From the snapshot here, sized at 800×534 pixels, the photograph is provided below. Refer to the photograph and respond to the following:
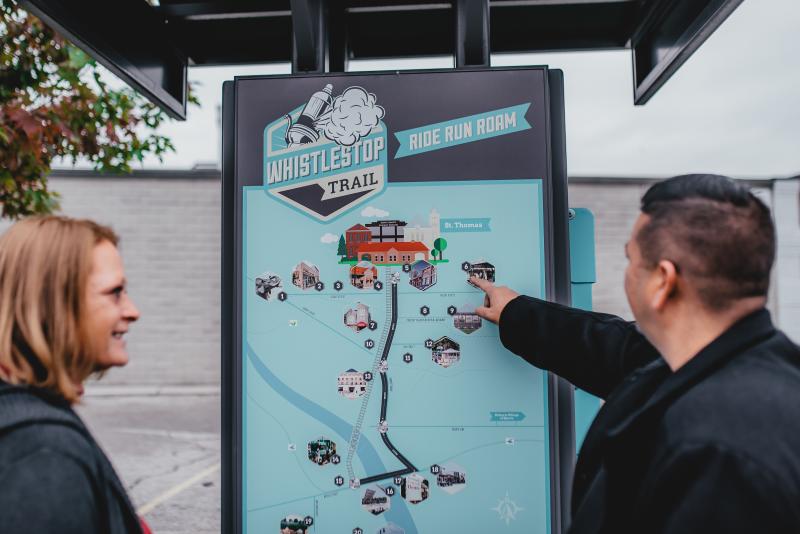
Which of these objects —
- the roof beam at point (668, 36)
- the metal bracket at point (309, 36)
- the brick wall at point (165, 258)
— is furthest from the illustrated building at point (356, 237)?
the brick wall at point (165, 258)

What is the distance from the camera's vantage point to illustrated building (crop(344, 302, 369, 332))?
6.80 ft

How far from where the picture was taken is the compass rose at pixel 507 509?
2.02 metres

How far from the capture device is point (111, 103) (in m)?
4.43

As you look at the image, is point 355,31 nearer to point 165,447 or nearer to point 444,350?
point 444,350

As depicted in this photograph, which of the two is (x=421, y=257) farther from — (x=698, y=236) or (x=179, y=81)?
(x=179, y=81)

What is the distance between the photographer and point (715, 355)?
109 centimetres

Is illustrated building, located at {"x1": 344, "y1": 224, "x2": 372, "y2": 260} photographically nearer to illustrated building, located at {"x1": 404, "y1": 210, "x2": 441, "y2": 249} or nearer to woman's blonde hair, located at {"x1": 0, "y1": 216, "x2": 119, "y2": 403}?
illustrated building, located at {"x1": 404, "y1": 210, "x2": 441, "y2": 249}

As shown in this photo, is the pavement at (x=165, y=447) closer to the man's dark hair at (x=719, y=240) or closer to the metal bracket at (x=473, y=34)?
the metal bracket at (x=473, y=34)

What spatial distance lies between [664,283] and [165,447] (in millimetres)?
7274

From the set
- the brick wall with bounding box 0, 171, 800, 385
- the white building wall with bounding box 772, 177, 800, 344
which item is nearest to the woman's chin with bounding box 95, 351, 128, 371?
the brick wall with bounding box 0, 171, 800, 385

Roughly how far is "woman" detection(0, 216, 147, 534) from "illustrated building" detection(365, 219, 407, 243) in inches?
38.2

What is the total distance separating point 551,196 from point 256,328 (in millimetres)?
1197

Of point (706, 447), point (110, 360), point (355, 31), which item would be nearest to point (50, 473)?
point (110, 360)

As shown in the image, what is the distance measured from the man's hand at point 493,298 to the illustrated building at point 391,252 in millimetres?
233
